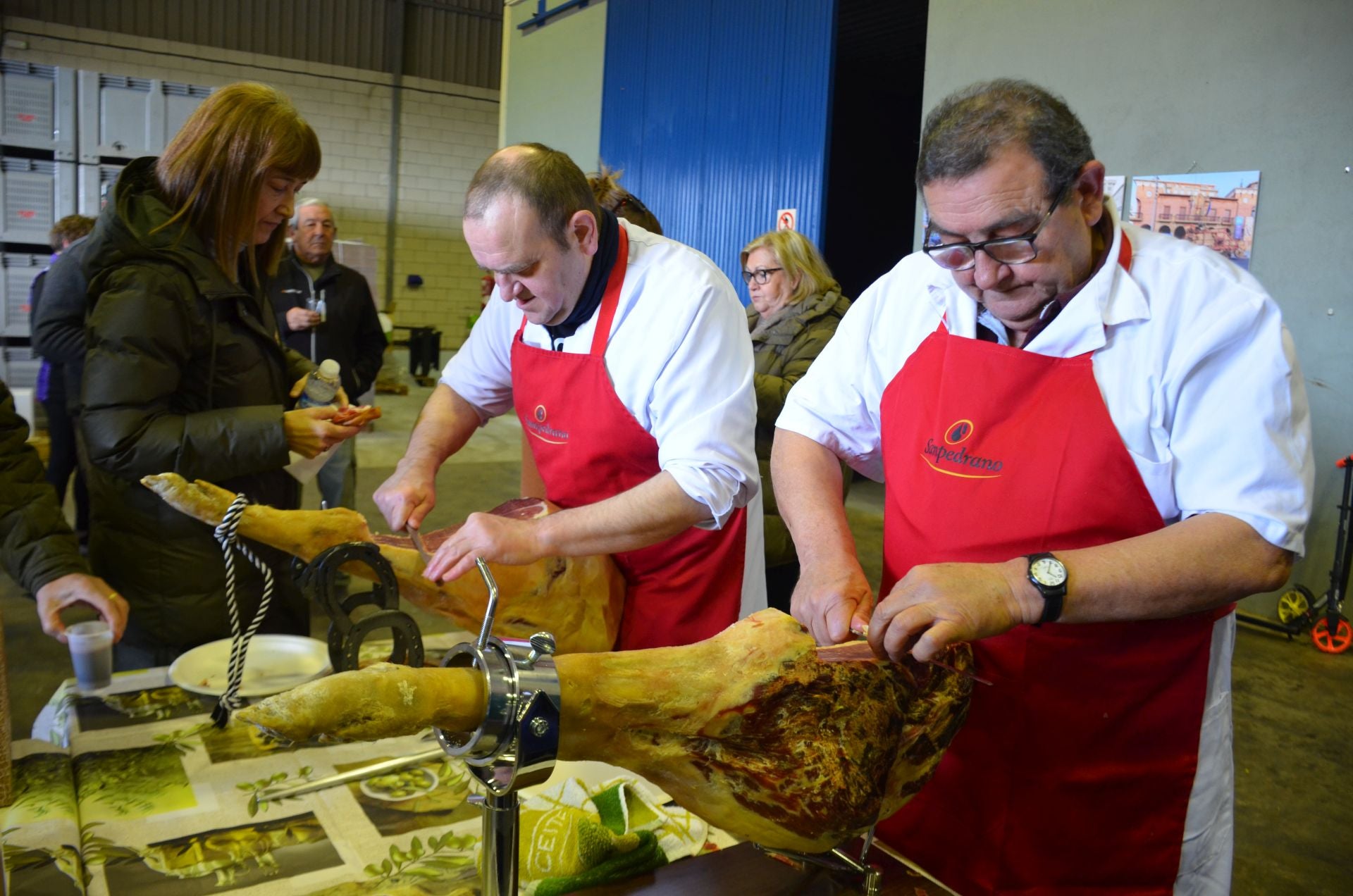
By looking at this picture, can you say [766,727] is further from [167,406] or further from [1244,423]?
[167,406]

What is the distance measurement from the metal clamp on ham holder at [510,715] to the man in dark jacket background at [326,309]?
3.71m

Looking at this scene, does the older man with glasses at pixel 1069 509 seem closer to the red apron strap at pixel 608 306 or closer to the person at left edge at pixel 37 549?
the red apron strap at pixel 608 306

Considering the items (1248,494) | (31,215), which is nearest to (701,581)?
(1248,494)

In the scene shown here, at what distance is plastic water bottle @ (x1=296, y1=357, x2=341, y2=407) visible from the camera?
2.13 meters

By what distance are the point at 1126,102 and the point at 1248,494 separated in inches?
172

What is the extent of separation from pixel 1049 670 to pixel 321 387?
5.17 feet

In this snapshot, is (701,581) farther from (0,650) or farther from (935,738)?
(0,650)

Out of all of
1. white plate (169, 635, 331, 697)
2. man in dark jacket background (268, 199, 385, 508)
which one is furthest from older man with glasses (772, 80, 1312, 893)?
man in dark jacket background (268, 199, 385, 508)

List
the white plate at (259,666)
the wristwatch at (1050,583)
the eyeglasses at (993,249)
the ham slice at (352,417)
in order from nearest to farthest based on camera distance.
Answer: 1. the wristwatch at (1050,583)
2. the eyeglasses at (993,249)
3. the white plate at (259,666)
4. the ham slice at (352,417)

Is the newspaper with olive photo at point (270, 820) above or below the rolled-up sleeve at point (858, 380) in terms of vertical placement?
below

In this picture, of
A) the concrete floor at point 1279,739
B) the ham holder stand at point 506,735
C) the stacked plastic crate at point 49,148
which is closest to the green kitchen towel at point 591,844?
the ham holder stand at point 506,735

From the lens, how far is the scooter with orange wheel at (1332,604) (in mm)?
4316

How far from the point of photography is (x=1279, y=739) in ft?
12.1

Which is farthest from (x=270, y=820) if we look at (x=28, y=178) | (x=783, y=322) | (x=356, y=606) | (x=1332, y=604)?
(x=28, y=178)
